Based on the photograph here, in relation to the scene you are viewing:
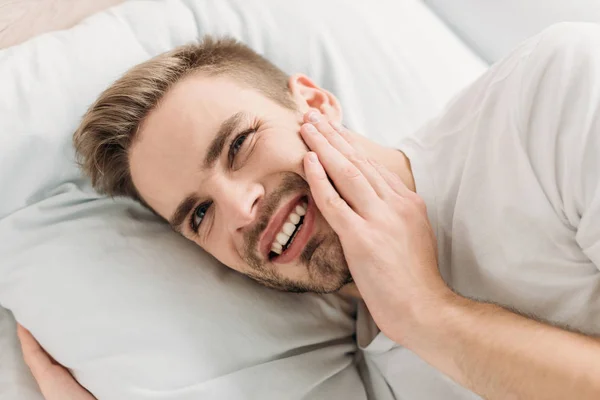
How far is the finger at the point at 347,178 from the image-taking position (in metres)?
0.91

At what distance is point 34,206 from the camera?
3.62ft

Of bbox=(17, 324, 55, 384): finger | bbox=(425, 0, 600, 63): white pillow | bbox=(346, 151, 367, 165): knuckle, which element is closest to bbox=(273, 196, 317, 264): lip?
bbox=(346, 151, 367, 165): knuckle

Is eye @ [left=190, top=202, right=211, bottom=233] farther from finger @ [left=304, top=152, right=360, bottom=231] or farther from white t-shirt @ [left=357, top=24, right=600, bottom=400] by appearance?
white t-shirt @ [left=357, top=24, right=600, bottom=400]

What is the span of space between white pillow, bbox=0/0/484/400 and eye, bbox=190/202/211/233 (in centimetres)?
9

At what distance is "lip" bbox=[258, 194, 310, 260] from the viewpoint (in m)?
0.91

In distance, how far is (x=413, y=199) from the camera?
931 millimetres

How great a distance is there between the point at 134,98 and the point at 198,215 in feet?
0.78

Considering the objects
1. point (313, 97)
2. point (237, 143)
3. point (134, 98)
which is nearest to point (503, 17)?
point (313, 97)

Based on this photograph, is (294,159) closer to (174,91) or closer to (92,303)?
(174,91)

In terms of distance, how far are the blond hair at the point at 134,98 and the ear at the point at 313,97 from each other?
0.02 m

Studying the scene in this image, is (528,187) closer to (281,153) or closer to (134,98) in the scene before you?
(281,153)

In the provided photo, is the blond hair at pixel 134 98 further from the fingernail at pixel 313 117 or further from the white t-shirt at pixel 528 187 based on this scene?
the white t-shirt at pixel 528 187

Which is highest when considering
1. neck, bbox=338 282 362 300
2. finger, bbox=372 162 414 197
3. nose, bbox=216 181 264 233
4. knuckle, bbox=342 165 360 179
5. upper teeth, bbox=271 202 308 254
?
knuckle, bbox=342 165 360 179

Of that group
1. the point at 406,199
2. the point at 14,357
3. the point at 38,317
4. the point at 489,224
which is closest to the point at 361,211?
the point at 406,199
